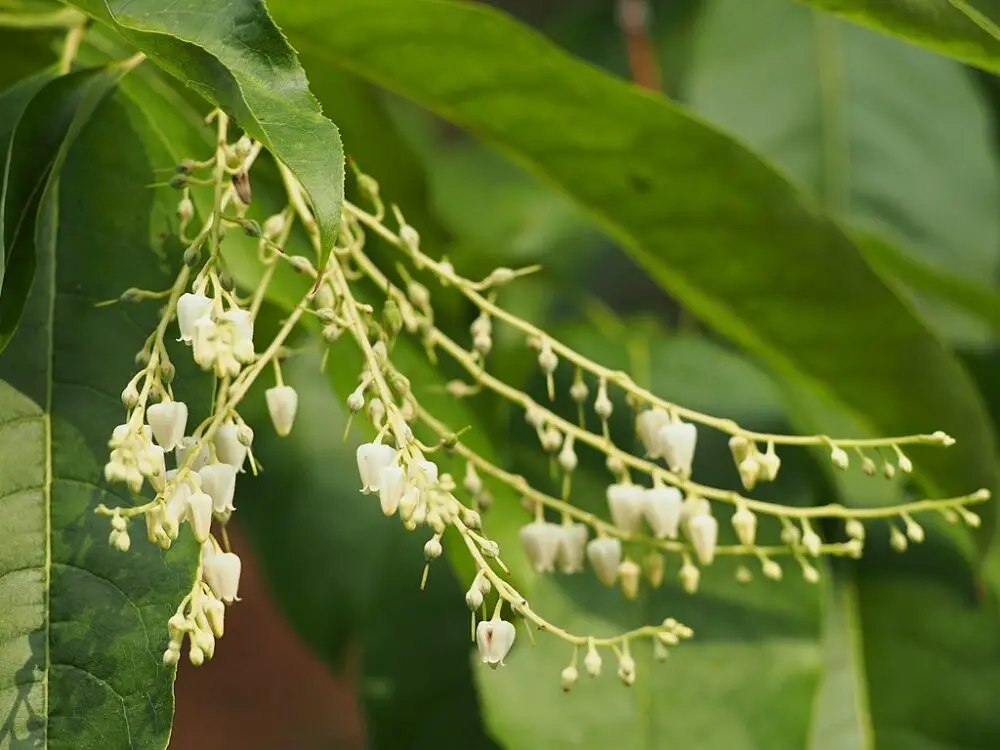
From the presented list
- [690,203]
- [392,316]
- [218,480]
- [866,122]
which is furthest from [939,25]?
[866,122]

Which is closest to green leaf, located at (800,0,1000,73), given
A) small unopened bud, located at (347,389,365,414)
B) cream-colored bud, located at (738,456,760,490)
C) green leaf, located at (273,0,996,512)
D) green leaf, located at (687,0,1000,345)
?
green leaf, located at (273,0,996,512)

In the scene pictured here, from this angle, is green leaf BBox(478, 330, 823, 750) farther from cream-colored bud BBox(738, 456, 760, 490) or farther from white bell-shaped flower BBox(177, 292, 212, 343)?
white bell-shaped flower BBox(177, 292, 212, 343)

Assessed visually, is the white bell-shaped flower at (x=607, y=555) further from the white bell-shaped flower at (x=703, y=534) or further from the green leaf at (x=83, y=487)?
the green leaf at (x=83, y=487)

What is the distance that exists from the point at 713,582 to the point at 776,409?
0.19m

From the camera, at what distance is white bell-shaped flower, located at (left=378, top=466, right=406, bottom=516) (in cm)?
50

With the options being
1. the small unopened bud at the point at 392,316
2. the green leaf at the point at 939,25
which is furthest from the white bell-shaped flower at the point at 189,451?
the green leaf at the point at 939,25

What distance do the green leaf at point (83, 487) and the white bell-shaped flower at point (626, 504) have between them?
221mm

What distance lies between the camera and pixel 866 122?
1239mm

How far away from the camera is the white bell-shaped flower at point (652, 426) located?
610 millimetres

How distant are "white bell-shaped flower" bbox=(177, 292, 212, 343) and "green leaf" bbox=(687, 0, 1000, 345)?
82cm

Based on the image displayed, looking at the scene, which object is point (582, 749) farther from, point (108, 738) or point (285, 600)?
point (285, 600)

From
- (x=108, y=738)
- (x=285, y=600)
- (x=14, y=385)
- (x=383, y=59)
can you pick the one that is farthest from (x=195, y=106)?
(x=285, y=600)

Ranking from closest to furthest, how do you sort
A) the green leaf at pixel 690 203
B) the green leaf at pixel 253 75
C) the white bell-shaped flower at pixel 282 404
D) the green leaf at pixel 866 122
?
1. the green leaf at pixel 253 75
2. the white bell-shaped flower at pixel 282 404
3. the green leaf at pixel 690 203
4. the green leaf at pixel 866 122

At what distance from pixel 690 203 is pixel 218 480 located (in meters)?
0.39
